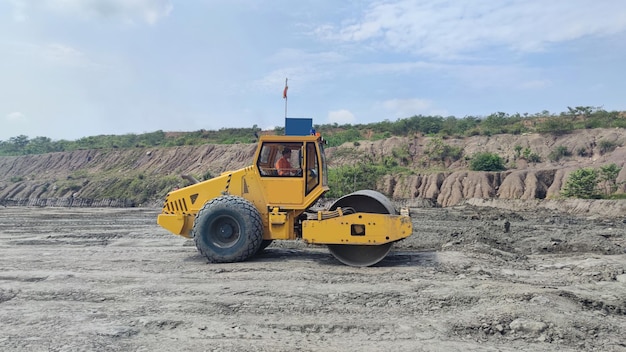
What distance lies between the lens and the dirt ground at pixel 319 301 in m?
4.85

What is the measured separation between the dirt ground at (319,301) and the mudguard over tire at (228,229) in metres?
0.28

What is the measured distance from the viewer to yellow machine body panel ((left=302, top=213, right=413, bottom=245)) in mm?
8117

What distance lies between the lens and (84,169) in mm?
51656

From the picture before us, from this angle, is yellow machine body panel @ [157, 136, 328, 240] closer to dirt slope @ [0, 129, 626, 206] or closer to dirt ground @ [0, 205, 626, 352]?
dirt ground @ [0, 205, 626, 352]

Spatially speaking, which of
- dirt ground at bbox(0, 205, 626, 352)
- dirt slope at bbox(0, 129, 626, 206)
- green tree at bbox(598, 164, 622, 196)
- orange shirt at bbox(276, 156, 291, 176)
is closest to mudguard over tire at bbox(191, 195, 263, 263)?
dirt ground at bbox(0, 205, 626, 352)

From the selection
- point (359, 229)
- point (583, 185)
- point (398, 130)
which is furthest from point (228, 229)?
point (398, 130)

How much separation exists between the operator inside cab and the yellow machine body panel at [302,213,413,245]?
1.04 metres

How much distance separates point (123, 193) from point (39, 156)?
79.6ft

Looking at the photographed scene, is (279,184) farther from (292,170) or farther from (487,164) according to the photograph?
(487,164)

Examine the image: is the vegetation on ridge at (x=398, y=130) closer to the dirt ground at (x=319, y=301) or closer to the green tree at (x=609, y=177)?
the green tree at (x=609, y=177)

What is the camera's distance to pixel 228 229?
8.62 m

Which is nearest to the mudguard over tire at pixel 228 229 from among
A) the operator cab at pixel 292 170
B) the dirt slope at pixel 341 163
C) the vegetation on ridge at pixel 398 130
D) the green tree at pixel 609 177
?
the operator cab at pixel 292 170

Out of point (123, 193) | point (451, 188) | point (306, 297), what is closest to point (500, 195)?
point (451, 188)

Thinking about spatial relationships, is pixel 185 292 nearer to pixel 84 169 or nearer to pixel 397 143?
pixel 397 143
